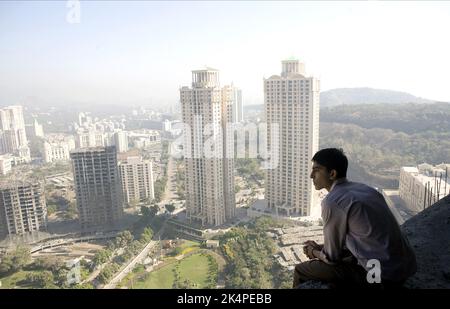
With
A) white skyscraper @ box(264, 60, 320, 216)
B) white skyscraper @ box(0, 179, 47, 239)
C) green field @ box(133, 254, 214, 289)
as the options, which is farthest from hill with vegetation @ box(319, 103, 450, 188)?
white skyscraper @ box(0, 179, 47, 239)

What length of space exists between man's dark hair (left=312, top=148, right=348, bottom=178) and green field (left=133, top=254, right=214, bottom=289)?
4.25m

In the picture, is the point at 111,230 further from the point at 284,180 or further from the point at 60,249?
the point at 284,180

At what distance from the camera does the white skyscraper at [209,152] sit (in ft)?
20.3

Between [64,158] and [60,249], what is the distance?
224 inches

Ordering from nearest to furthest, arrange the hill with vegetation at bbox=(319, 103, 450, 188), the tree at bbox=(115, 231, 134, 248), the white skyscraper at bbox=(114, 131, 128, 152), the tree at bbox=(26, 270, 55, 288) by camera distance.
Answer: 1. the tree at bbox=(26, 270, 55, 288)
2. the tree at bbox=(115, 231, 134, 248)
3. the hill with vegetation at bbox=(319, 103, 450, 188)
4. the white skyscraper at bbox=(114, 131, 128, 152)

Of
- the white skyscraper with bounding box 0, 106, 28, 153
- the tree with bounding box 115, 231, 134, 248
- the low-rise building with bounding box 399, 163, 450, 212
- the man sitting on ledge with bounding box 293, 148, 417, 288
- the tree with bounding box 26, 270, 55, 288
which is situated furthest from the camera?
the white skyscraper with bounding box 0, 106, 28, 153

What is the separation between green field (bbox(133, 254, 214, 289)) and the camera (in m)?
4.65

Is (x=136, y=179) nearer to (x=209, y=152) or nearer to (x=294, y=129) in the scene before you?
(x=209, y=152)

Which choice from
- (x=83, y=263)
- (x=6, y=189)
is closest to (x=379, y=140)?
(x=83, y=263)

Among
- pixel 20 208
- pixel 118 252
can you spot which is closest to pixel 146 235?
pixel 118 252

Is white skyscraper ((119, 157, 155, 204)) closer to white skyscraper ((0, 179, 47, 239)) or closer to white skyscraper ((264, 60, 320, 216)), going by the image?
white skyscraper ((0, 179, 47, 239))
